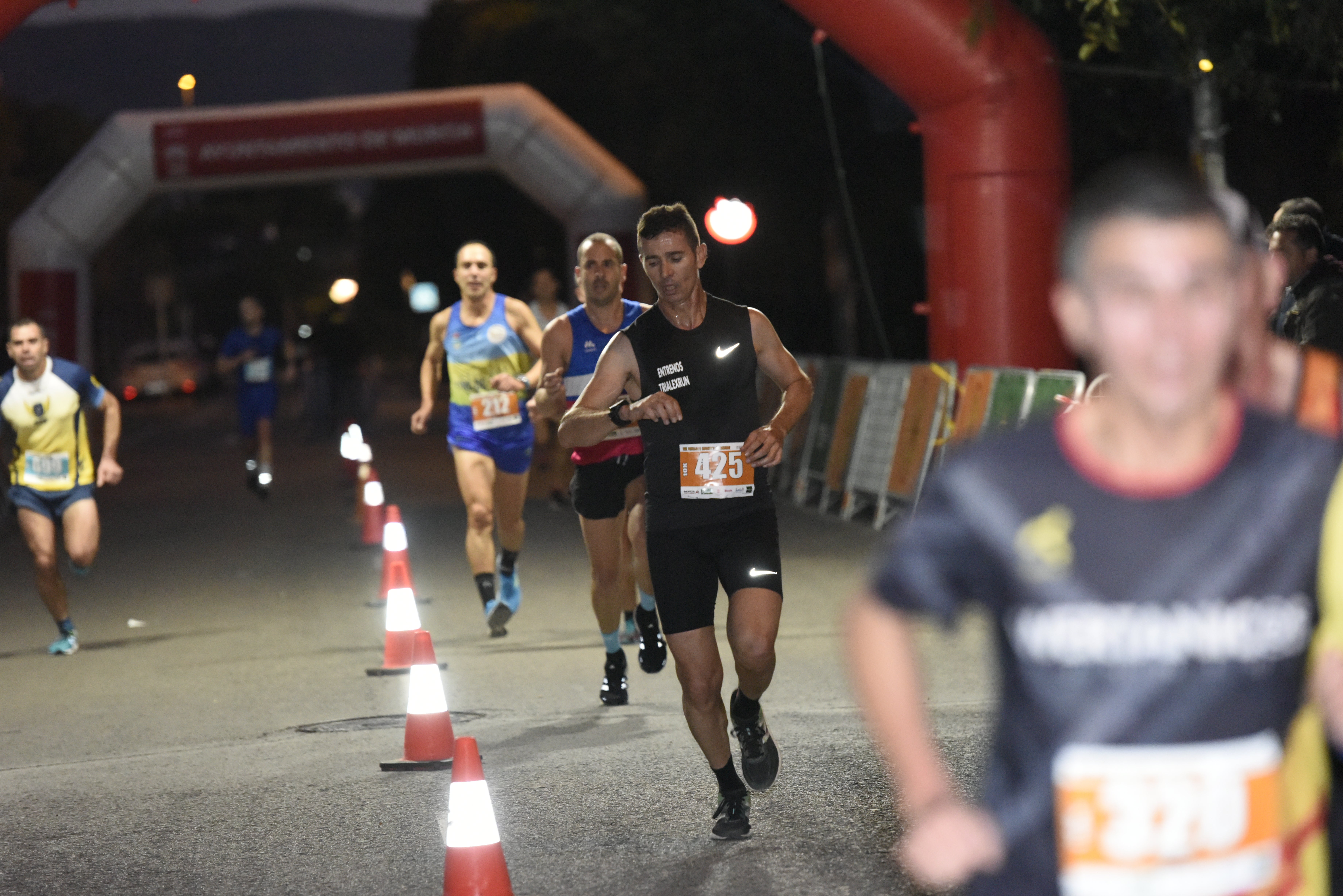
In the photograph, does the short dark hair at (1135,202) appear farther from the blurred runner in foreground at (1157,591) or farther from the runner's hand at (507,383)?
the runner's hand at (507,383)

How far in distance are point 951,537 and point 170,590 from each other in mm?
11239

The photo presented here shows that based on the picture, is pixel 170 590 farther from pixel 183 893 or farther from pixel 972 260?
pixel 183 893

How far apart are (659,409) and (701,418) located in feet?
1.20

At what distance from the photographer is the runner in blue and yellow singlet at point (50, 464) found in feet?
33.7

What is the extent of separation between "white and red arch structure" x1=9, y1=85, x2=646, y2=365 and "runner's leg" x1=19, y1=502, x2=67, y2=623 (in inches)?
654

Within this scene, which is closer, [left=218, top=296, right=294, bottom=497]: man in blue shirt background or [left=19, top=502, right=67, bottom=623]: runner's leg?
[left=19, top=502, right=67, bottom=623]: runner's leg

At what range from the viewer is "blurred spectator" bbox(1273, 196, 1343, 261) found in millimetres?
7789

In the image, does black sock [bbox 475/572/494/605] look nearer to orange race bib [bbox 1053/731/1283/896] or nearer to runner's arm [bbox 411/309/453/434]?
runner's arm [bbox 411/309/453/434]

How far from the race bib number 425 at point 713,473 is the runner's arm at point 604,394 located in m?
0.21

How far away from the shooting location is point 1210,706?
7.31ft

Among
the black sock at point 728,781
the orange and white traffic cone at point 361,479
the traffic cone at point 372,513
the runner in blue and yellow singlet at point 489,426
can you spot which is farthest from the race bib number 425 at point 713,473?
the orange and white traffic cone at point 361,479

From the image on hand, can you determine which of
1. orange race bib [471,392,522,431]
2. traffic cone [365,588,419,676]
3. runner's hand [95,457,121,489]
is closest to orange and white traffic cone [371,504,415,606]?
traffic cone [365,588,419,676]

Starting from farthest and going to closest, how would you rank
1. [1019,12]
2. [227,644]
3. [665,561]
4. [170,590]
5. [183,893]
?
[1019,12]
[170,590]
[227,644]
[665,561]
[183,893]

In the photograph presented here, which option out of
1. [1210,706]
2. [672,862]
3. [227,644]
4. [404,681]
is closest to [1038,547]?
[1210,706]
